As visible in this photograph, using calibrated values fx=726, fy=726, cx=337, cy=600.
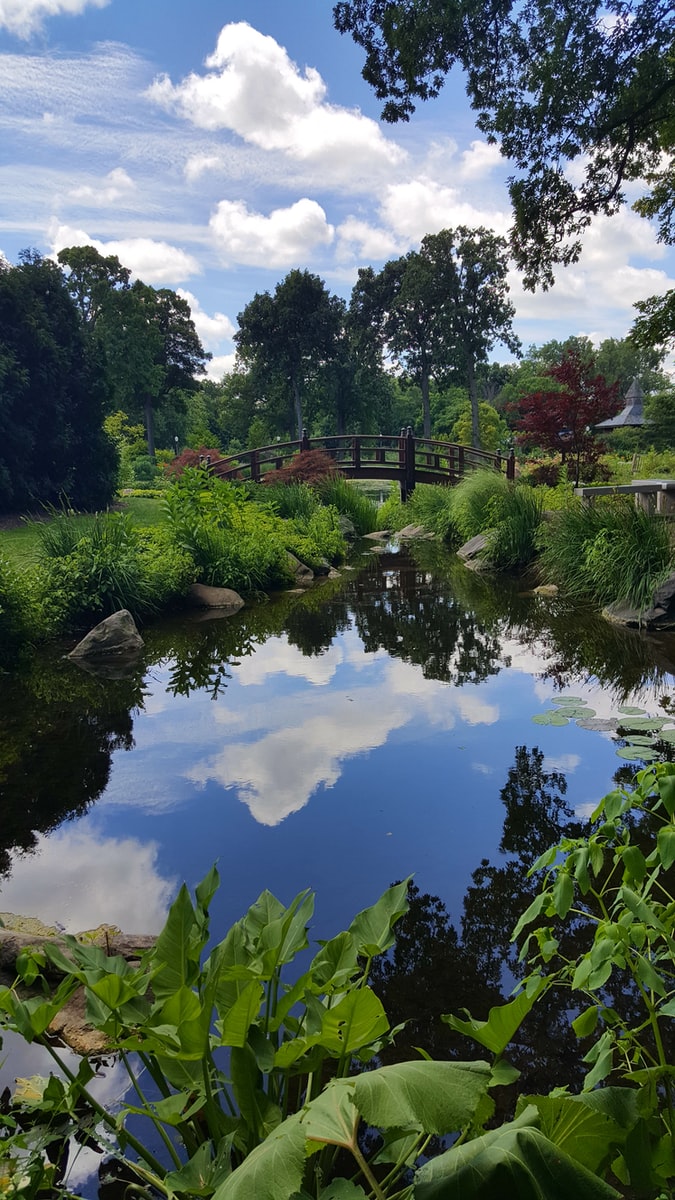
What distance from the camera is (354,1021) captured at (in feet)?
3.72

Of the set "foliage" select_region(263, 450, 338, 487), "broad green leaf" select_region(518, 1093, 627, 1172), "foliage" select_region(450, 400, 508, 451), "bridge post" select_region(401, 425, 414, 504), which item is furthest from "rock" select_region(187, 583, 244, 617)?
"foliage" select_region(450, 400, 508, 451)

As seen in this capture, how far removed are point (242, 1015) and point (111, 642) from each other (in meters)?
6.05

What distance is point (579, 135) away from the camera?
10148 millimetres

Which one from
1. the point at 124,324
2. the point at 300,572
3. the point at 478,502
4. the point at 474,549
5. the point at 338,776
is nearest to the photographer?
the point at 338,776

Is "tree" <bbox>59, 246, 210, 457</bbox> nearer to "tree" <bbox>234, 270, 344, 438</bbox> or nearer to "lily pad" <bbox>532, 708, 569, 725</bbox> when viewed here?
"tree" <bbox>234, 270, 344, 438</bbox>

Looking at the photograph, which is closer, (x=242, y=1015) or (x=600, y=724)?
(x=242, y=1015)

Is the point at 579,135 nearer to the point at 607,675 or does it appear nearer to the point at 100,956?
the point at 607,675

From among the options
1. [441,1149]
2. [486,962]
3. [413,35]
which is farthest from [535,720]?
[413,35]

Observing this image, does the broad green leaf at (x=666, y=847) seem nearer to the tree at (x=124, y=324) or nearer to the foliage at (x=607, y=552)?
the foliage at (x=607, y=552)

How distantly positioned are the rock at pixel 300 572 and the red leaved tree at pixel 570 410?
4707 mm

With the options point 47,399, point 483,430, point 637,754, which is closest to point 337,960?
point 637,754

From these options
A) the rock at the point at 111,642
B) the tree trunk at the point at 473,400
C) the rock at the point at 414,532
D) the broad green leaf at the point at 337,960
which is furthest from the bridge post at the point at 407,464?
the broad green leaf at the point at 337,960

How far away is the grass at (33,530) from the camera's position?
7889mm

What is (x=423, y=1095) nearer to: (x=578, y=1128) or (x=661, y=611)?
(x=578, y=1128)
